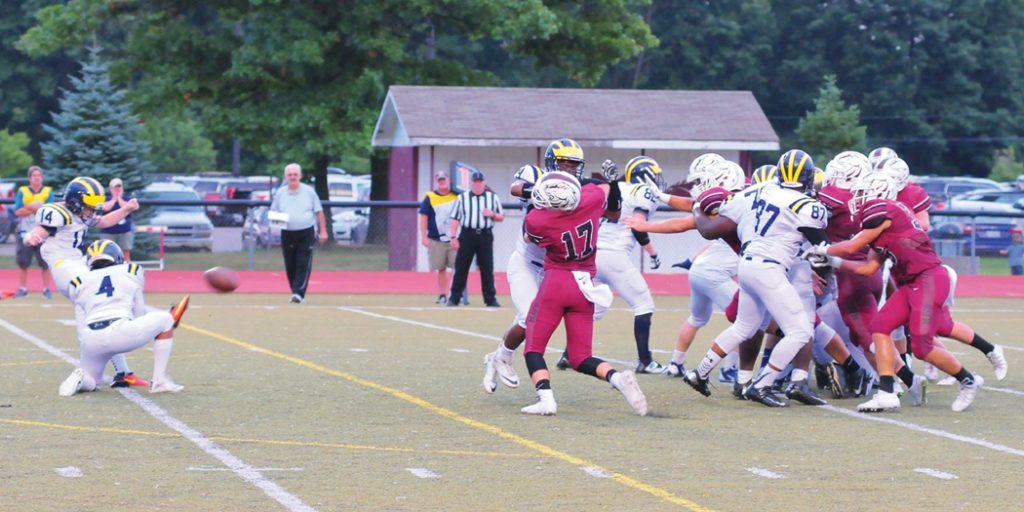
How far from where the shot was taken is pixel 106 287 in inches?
425

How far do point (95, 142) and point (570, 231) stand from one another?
2212 cm

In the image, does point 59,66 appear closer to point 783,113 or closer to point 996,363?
point 783,113

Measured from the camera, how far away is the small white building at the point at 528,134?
86.1 ft

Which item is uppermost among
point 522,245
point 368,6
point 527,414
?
point 368,6

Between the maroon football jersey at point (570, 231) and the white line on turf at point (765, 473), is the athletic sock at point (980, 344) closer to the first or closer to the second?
the maroon football jersey at point (570, 231)

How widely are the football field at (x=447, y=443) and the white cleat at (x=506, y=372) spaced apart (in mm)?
179

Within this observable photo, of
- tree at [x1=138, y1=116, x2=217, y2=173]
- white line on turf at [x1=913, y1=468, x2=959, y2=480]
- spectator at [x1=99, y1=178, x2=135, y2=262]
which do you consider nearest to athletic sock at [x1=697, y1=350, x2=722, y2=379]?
white line on turf at [x1=913, y1=468, x2=959, y2=480]


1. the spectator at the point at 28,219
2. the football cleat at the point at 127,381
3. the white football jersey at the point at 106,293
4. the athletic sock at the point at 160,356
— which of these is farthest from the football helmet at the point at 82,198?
the spectator at the point at 28,219

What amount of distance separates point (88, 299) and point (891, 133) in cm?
5729

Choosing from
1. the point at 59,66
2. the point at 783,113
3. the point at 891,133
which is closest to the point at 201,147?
the point at 59,66

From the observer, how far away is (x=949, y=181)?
46.5 metres

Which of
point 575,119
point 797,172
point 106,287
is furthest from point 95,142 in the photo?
point 797,172

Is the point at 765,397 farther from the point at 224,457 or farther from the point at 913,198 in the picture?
the point at 224,457

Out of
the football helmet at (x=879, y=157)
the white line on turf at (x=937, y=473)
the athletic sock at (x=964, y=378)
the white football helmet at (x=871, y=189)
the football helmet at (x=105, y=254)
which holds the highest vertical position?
the football helmet at (x=879, y=157)
